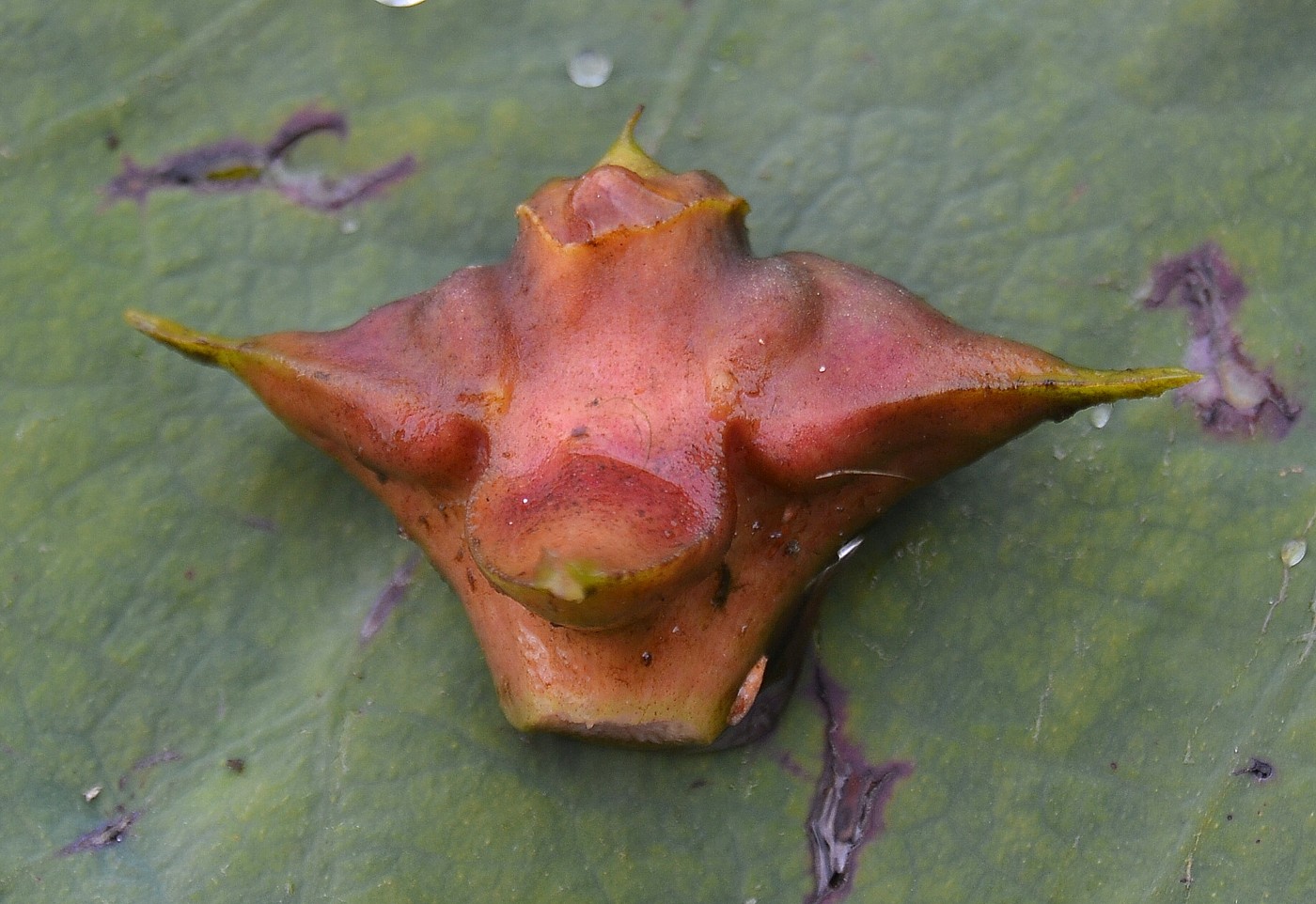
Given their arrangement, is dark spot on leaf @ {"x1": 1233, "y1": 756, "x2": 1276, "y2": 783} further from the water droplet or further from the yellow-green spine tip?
the water droplet

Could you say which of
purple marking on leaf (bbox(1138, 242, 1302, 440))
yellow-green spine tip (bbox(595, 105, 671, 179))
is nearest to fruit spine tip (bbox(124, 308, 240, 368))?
yellow-green spine tip (bbox(595, 105, 671, 179))

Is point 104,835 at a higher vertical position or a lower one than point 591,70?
lower

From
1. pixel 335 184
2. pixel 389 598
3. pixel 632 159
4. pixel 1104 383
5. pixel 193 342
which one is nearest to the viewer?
pixel 1104 383

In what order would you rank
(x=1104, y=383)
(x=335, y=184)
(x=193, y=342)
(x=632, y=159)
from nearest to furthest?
(x=1104, y=383) → (x=193, y=342) → (x=632, y=159) → (x=335, y=184)

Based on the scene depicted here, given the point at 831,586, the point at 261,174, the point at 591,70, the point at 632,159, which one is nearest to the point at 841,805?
the point at 831,586

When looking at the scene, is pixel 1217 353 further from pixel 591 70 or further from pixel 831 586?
pixel 591 70

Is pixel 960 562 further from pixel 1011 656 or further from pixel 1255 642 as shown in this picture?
pixel 1255 642

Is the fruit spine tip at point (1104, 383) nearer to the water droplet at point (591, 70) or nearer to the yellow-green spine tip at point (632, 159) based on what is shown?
the yellow-green spine tip at point (632, 159)
